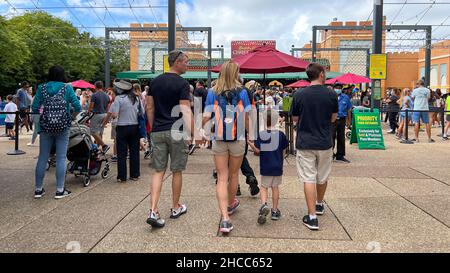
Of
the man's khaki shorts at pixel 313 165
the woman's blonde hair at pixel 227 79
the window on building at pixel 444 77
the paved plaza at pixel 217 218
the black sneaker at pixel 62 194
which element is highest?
the window on building at pixel 444 77

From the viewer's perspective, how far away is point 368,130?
1132cm

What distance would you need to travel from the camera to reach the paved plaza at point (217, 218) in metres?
4.09

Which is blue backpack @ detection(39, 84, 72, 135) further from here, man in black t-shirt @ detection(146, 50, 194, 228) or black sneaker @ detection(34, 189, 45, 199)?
man in black t-shirt @ detection(146, 50, 194, 228)

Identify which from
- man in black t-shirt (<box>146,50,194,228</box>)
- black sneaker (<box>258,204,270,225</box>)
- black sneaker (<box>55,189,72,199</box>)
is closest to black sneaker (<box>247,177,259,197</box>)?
black sneaker (<box>258,204,270,225</box>)

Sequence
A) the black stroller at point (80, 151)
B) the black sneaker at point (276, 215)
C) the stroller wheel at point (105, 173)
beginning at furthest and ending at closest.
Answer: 1. the stroller wheel at point (105, 173)
2. the black stroller at point (80, 151)
3. the black sneaker at point (276, 215)

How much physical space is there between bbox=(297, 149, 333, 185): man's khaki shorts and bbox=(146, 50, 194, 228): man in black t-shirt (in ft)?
4.39

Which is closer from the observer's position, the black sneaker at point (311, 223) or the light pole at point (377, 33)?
the black sneaker at point (311, 223)

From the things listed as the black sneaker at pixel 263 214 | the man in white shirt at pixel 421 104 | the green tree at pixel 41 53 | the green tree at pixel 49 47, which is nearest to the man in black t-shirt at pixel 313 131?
the black sneaker at pixel 263 214

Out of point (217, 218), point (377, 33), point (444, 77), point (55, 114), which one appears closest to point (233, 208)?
point (217, 218)

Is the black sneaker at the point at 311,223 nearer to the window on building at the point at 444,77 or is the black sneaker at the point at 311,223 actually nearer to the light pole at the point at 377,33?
the light pole at the point at 377,33

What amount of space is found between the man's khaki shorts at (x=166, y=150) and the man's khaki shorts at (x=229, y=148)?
1.41ft

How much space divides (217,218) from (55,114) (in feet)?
8.82
